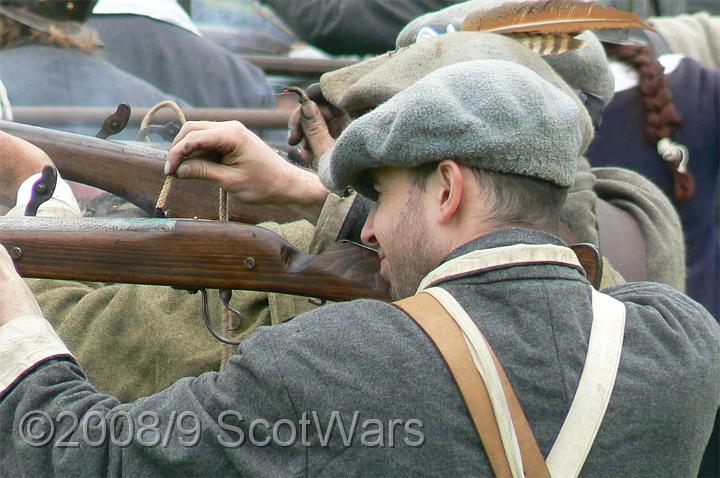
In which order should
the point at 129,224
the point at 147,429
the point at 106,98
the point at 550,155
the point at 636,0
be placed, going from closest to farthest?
the point at 147,429
the point at 550,155
the point at 129,224
the point at 106,98
the point at 636,0

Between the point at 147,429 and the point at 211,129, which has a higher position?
the point at 211,129

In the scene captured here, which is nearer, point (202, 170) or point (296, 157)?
point (202, 170)

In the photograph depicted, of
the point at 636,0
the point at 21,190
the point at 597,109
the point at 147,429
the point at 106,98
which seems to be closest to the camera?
the point at 147,429

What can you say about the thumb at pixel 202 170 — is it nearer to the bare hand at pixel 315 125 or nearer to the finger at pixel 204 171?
the finger at pixel 204 171

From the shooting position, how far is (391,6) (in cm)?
525

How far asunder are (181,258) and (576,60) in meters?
1.30

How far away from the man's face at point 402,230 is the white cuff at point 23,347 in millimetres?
611

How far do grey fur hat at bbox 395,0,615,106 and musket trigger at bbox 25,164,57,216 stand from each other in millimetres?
1173

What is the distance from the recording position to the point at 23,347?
200 cm

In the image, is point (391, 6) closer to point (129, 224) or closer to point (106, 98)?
point (106, 98)

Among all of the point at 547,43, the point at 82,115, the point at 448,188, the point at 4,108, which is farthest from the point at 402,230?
the point at 82,115

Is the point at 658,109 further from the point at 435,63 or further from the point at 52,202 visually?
the point at 52,202

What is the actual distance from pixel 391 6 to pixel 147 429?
362 cm

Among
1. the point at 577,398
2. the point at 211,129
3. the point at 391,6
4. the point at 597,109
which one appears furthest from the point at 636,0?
the point at 577,398
